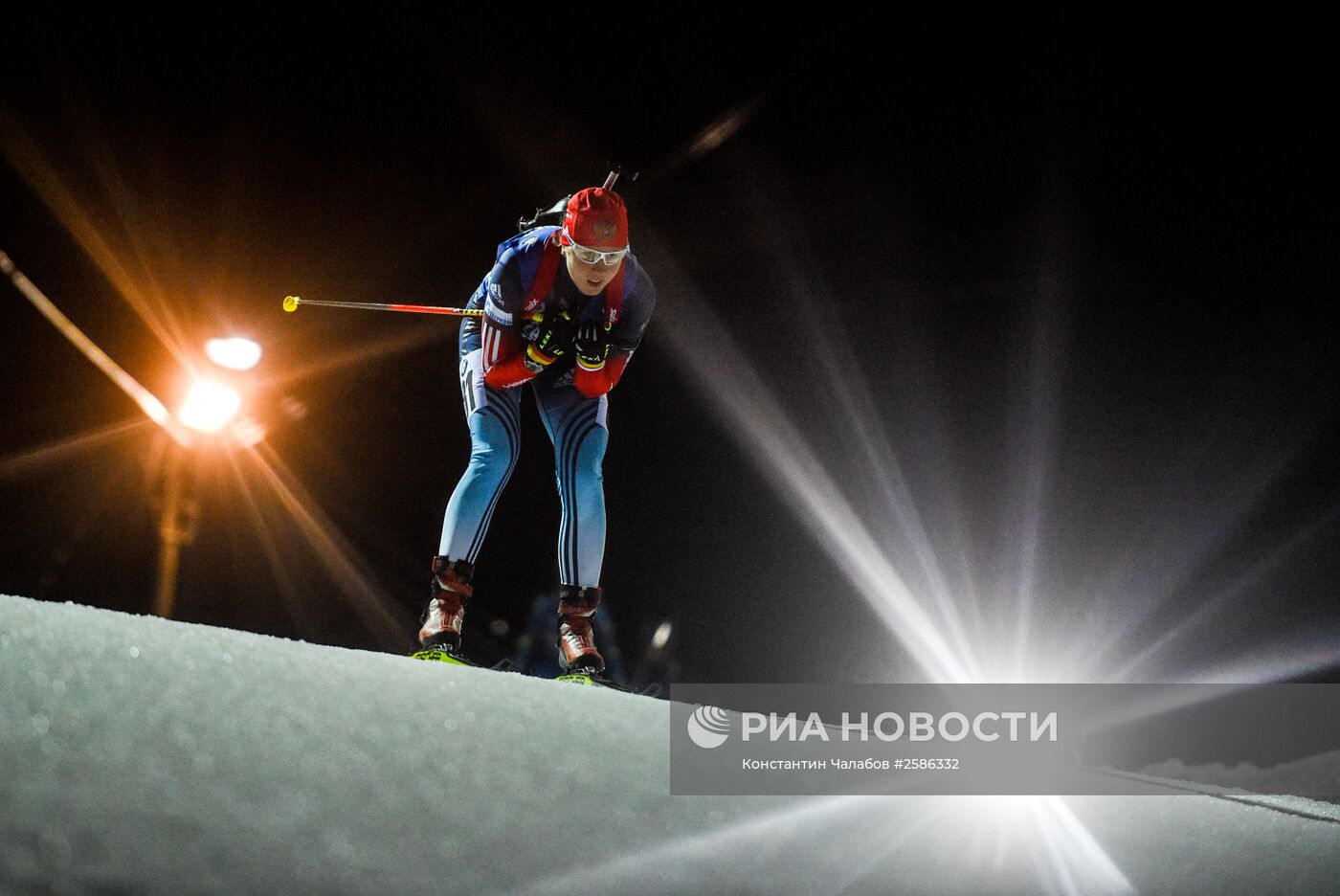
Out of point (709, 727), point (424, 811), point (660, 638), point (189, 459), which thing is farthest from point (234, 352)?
point (424, 811)

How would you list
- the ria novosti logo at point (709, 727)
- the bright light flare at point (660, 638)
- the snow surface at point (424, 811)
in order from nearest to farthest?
the snow surface at point (424, 811) → the ria novosti logo at point (709, 727) → the bright light flare at point (660, 638)

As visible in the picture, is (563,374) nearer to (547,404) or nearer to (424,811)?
(547,404)

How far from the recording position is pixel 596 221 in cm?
198

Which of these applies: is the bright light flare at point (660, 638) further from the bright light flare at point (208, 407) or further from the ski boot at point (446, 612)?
the ski boot at point (446, 612)

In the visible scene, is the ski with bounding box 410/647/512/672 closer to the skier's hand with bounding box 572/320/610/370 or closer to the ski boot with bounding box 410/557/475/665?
the ski boot with bounding box 410/557/475/665

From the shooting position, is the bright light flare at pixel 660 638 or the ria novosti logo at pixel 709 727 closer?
the ria novosti logo at pixel 709 727

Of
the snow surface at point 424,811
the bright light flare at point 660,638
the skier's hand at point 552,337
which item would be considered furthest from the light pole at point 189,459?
the snow surface at point 424,811

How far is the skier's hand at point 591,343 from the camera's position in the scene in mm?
2102

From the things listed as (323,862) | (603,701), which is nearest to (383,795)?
(323,862)

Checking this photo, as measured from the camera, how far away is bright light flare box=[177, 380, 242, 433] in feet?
13.8

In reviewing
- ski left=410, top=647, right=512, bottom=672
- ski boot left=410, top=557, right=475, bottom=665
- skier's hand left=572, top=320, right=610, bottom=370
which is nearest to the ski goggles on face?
skier's hand left=572, top=320, right=610, bottom=370

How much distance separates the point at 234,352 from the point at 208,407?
0.30 m

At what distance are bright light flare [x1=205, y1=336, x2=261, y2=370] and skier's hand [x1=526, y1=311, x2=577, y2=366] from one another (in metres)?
2.82

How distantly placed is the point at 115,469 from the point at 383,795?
13.2 ft
